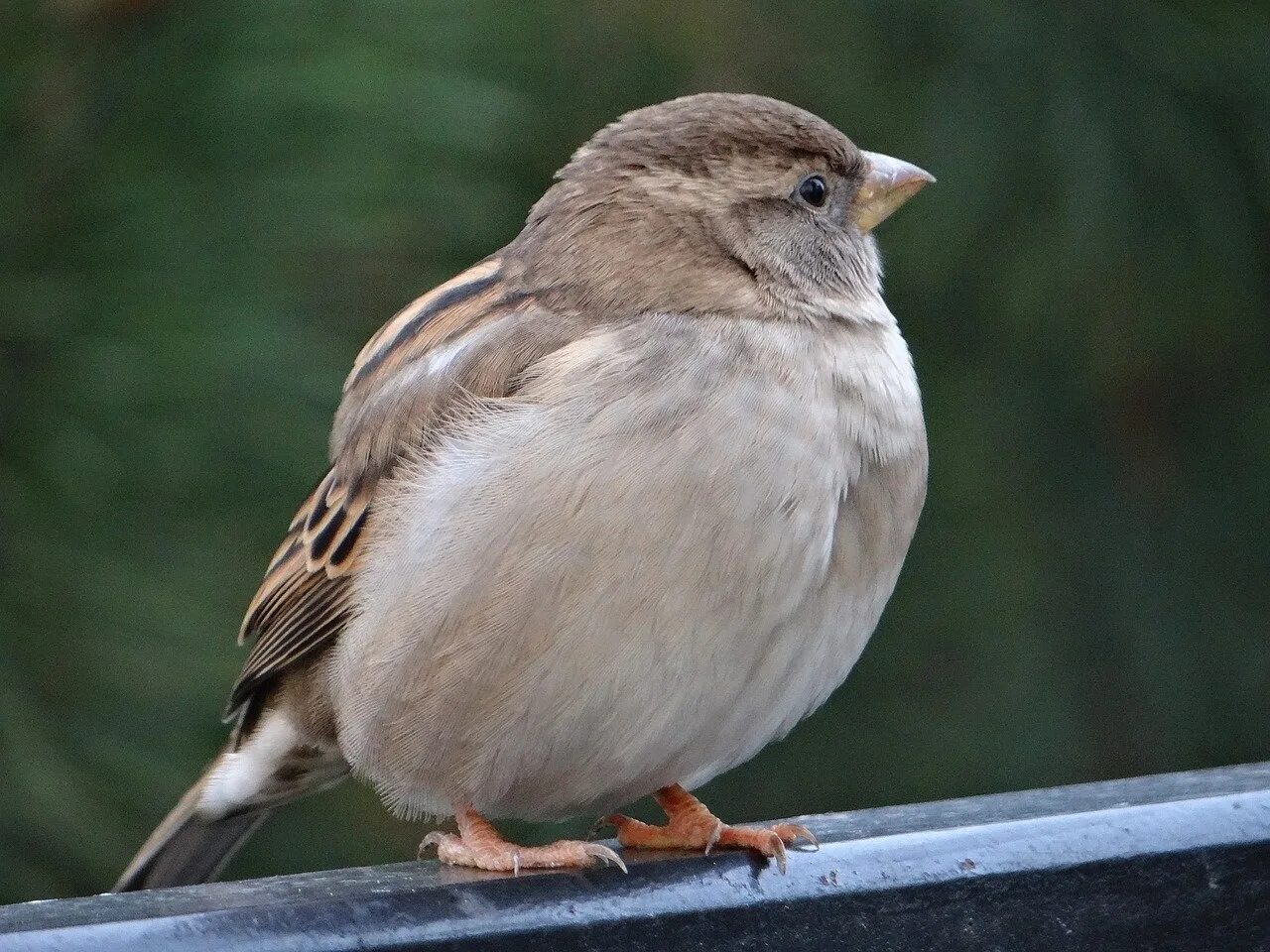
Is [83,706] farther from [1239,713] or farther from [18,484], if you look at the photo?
[1239,713]

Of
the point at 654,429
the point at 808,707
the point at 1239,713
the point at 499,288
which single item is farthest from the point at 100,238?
the point at 1239,713

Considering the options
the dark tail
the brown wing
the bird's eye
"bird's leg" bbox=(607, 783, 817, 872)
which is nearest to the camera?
"bird's leg" bbox=(607, 783, 817, 872)

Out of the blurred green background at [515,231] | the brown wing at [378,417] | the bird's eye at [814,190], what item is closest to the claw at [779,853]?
the brown wing at [378,417]

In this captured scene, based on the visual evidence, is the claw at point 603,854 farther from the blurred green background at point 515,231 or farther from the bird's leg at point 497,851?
the blurred green background at point 515,231

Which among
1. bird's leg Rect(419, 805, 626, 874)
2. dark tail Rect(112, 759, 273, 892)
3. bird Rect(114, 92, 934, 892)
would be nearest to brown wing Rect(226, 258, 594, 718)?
bird Rect(114, 92, 934, 892)

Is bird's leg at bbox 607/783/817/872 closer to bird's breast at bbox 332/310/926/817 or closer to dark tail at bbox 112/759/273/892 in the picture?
bird's breast at bbox 332/310/926/817

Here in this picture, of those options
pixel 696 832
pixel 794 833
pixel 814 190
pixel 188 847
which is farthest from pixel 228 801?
pixel 814 190
